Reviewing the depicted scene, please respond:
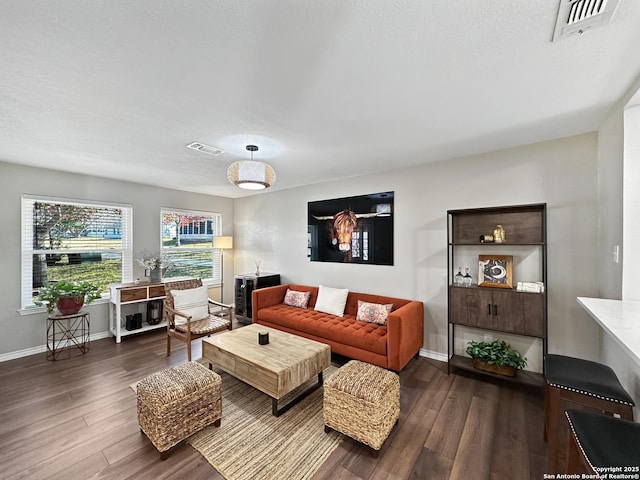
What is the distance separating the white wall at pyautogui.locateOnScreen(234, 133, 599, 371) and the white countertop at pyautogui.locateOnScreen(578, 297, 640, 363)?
93 centimetres

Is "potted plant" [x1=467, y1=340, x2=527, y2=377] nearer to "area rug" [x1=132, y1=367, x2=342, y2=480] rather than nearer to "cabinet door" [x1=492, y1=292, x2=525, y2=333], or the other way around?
"cabinet door" [x1=492, y1=292, x2=525, y2=333]

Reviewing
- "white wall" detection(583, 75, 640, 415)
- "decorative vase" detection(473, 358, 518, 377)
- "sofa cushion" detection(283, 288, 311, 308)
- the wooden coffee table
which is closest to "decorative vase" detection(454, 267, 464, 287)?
"decorative vase" detection(473, 358, 518, 377)

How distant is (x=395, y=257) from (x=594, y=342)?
210 cm

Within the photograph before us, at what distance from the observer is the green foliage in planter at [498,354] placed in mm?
2744

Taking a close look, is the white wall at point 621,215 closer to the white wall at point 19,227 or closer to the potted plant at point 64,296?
the potted plant at point 64,296

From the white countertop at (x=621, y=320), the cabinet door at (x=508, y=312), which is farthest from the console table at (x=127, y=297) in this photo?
the white countertop at (x=621, y=320)

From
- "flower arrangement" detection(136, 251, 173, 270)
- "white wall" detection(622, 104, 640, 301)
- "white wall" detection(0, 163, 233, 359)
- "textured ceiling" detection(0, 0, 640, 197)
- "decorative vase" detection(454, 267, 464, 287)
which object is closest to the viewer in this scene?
"textured ceiling" detection(0, 0, 640, 197)

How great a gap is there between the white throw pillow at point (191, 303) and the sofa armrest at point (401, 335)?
2601 mm

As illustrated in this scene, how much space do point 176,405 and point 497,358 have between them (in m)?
2.99

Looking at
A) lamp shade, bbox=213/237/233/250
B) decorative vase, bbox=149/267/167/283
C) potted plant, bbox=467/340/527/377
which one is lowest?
potted plant, bbox=467/340/527/377

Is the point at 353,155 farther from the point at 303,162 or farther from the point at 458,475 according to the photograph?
the point at 458,475

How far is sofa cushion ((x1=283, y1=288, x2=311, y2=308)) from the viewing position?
430 centimetres

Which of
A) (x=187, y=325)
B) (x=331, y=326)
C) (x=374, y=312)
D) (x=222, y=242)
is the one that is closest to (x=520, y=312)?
(x=374, y=312)

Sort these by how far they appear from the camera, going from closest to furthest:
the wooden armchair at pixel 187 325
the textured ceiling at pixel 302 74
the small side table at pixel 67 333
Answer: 1. the textured ceiling at pixel 302 74
2. the wooden armchair at pixel 187 325
3. the small side table at pixel 67 333
